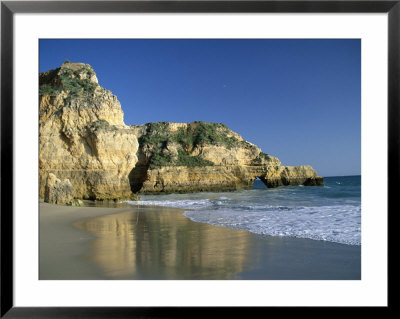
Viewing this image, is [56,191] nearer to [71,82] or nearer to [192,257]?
[71,82]

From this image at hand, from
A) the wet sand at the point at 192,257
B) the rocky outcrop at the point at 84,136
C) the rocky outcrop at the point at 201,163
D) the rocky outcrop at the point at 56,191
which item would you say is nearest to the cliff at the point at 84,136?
the rocky outcrop at the point at 84,136

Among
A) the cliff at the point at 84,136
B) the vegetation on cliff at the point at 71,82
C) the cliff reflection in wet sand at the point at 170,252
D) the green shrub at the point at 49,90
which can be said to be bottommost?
the cliff reflection in wet sand at the point at 170,252

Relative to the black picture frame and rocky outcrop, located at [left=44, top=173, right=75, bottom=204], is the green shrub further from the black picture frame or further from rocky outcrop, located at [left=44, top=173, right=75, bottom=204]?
the black picture frame

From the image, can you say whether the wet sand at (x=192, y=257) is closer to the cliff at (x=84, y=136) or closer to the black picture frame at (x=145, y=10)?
the black picture frame at (x=145, y=10)

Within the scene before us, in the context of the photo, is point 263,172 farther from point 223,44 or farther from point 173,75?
point 223,44

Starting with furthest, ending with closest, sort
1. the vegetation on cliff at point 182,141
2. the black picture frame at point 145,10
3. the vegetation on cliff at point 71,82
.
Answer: the vegetation on cliff at point 182,141
the vegetation on cliff at point 71,82
the black picture frame at point 145,10

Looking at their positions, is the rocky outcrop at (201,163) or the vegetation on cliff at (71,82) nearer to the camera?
the vegetation on cliff at (71,82)

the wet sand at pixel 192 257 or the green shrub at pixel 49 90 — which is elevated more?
the green shrub at pixel 49 90

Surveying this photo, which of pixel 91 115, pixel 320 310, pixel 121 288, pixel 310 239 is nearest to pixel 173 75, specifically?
pixel 310 239
